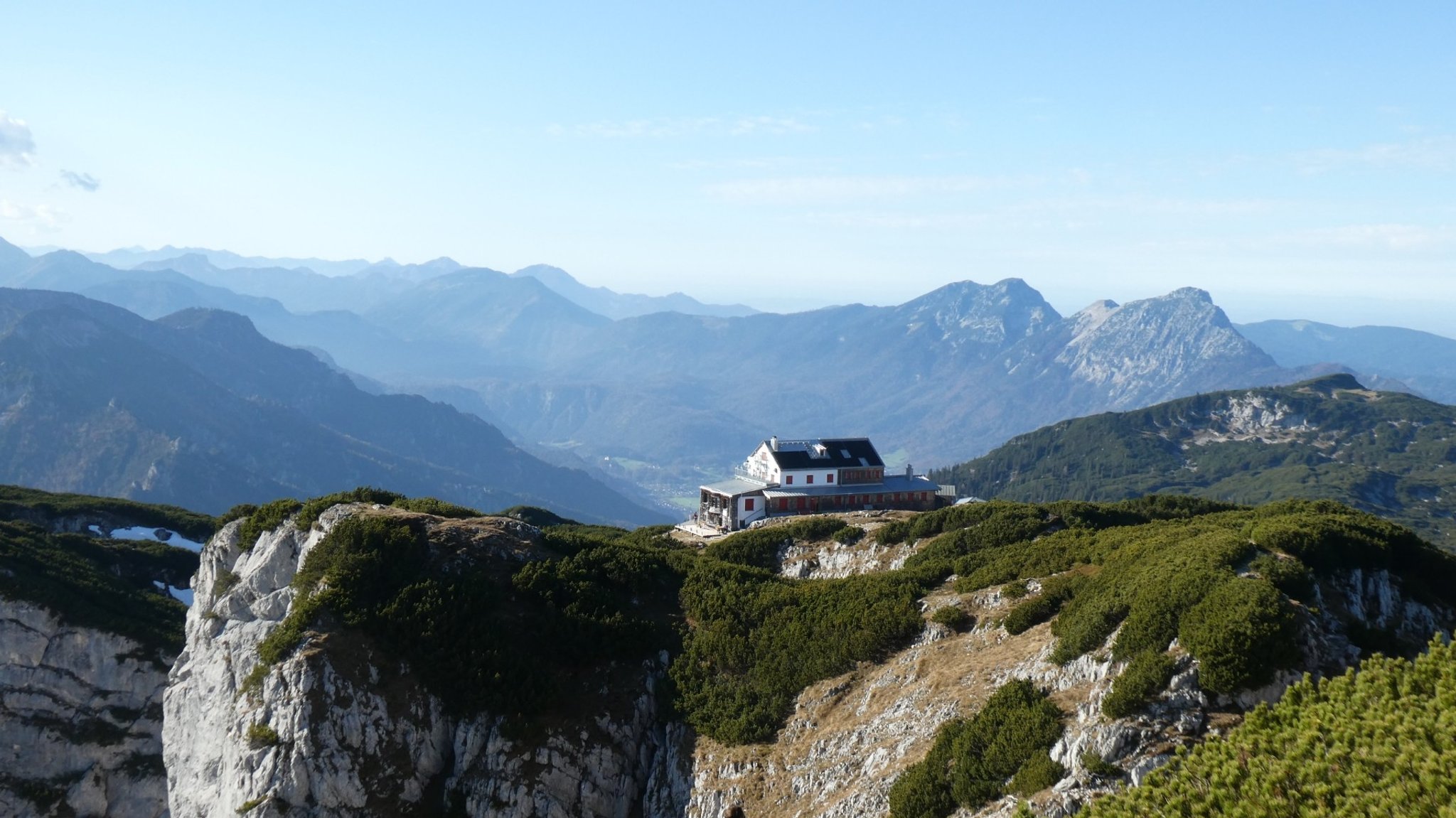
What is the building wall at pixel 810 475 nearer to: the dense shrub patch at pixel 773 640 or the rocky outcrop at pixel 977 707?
the dense shrub patch at pixel 773 640

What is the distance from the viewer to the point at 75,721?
2496 inches

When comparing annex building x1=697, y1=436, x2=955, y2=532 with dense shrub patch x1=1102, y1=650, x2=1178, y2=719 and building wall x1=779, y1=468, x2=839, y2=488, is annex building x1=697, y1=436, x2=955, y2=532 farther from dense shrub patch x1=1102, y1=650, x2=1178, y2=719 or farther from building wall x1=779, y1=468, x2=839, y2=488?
dense shrub patch x1=1102, y1=650, x2=1178, y2=719

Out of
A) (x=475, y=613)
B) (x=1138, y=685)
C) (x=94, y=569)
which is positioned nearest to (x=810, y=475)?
(x=475, y=613)

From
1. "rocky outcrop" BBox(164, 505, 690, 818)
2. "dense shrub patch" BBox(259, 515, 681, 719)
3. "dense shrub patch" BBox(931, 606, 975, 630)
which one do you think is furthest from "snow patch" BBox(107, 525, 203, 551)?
"dense shrub patch" BBox(931, 606, 975, 630)

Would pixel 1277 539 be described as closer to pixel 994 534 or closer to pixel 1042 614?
pixel 1042 614

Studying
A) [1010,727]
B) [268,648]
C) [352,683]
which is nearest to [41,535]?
[268,648]

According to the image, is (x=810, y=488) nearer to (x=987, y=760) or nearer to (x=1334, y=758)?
(x=987, y=760)

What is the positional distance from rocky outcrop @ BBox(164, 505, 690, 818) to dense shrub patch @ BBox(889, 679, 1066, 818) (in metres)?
11.7

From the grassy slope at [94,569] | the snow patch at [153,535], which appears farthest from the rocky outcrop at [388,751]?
the snow patch at [153,535]

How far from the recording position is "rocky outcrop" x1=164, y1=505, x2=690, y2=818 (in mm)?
39625

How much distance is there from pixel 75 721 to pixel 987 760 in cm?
6319

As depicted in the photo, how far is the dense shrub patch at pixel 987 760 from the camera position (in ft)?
104

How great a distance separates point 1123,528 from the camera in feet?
174

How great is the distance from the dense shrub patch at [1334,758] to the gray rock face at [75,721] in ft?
211
